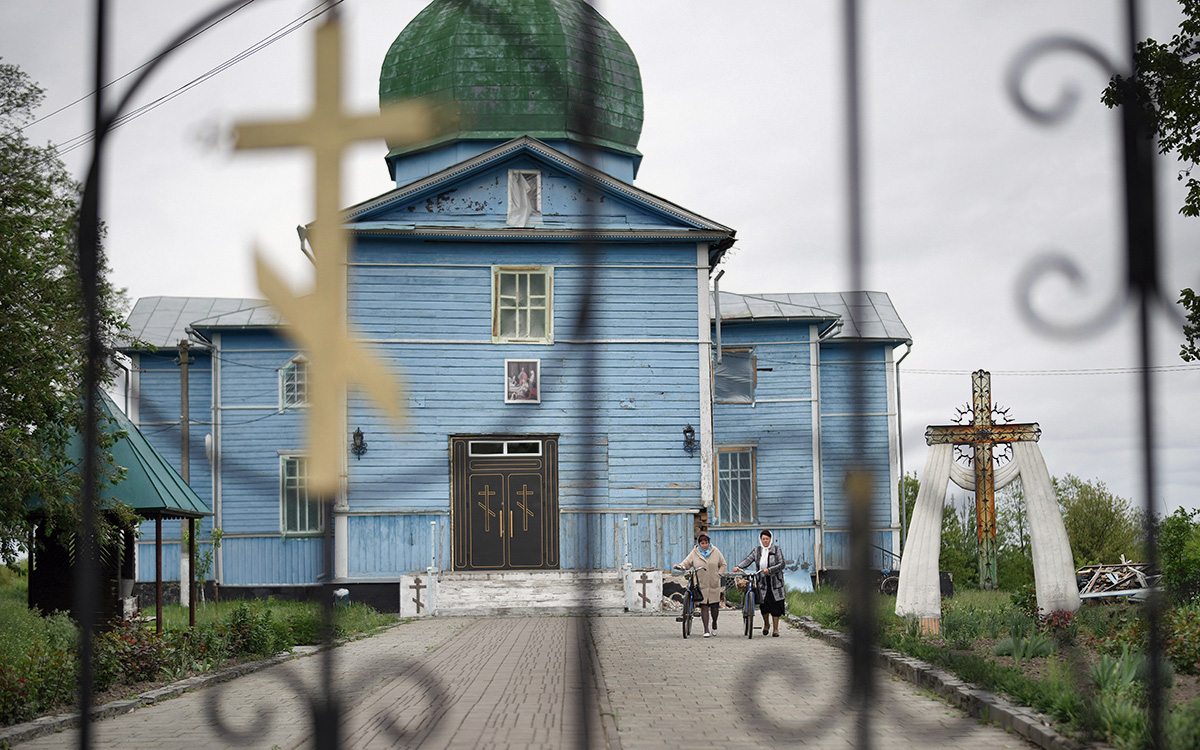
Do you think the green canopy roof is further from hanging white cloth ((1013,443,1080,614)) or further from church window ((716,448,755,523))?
church window ((716,448,755,523))

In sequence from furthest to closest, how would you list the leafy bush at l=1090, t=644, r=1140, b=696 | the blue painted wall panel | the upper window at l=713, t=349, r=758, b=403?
1. the upper window at l=713, t=349, r=758, b=403
2. the blue painted wall panel
3. the leafy bush at l=1090, t=644, r=1140, b=696

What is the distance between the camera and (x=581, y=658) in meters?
2.46

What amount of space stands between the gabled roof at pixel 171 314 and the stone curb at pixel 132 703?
14.8 m

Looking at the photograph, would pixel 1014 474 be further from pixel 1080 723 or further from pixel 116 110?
pixel 116 110

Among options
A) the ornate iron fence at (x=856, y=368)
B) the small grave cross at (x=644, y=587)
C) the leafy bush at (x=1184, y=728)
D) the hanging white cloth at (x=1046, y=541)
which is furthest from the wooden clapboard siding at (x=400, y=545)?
the ornate iron fence at (x=856, y=368)

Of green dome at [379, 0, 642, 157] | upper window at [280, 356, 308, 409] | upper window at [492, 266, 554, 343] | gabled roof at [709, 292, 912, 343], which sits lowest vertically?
upper window at [280, 356, 308, 409]

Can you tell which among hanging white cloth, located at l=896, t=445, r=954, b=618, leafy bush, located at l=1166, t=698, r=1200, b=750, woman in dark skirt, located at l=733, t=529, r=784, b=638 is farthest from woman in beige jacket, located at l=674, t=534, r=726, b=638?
leafy bush, located at l=1166, t=698, r=1200, b=750

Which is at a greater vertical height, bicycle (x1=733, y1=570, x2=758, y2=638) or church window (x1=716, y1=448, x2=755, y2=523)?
church window (x1=716, y1=448, x2=755, y2=523)

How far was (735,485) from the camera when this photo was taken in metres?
25.4

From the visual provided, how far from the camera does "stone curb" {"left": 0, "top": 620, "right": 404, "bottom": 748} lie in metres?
7.87

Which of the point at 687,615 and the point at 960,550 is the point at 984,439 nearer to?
the point at 687,615

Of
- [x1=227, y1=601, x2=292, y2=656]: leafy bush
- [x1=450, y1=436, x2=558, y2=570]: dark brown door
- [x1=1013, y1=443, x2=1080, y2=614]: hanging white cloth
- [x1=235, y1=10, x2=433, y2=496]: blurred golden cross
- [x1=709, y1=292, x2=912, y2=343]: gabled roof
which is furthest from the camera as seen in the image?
[x1=709, y1=292, x2=912, y2=343]: gabled roof

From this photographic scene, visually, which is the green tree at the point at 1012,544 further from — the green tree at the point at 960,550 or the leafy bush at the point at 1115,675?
the leafy bush at the point at 1115,675

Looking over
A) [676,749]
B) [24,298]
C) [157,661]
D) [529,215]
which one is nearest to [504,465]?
[529,215]
